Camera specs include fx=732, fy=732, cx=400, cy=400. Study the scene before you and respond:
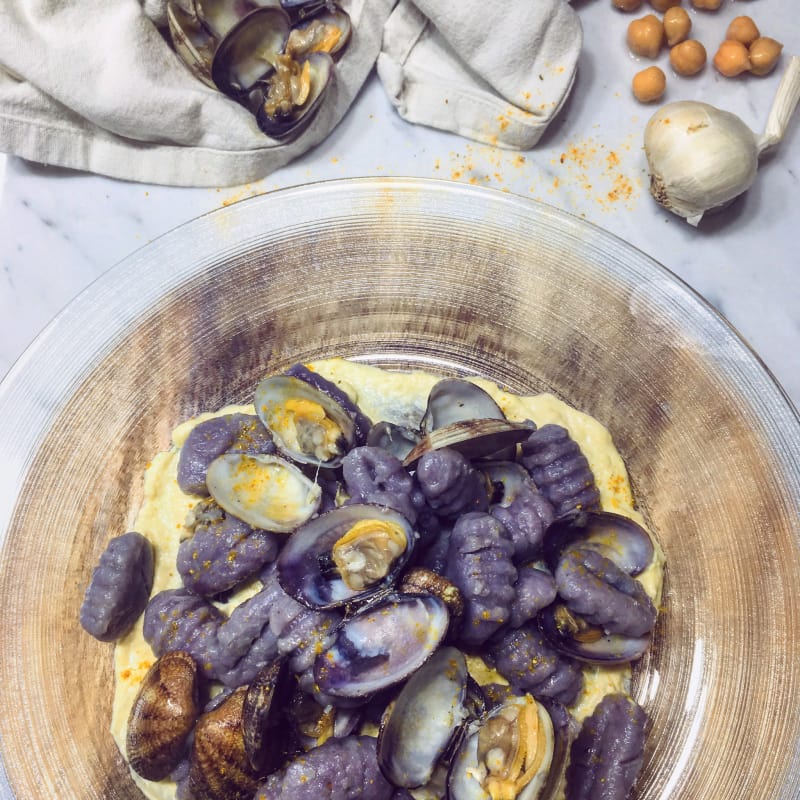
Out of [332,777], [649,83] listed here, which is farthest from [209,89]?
[332,777]

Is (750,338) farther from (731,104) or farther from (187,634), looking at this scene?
(187,634)

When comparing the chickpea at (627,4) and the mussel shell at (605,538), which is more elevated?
the chickpea at (627,4)

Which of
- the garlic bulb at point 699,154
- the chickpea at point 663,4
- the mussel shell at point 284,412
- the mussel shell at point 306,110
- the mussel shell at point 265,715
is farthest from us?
the chickpea at point 663,4

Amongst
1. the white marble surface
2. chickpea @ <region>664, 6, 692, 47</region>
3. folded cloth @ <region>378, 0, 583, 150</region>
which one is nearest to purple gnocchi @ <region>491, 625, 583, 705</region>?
the white marble surface

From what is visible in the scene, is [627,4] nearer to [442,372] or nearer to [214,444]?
[442,372]

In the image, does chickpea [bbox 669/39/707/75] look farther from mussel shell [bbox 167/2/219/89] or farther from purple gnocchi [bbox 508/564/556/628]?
purple gnocchi [bbox 508/564/556/628]

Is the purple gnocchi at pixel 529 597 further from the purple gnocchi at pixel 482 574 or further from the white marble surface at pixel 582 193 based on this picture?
the white marble surface at pixel 582 193

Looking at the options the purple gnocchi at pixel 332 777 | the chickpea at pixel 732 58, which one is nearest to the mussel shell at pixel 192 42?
the chickpea at pixel 732 58
